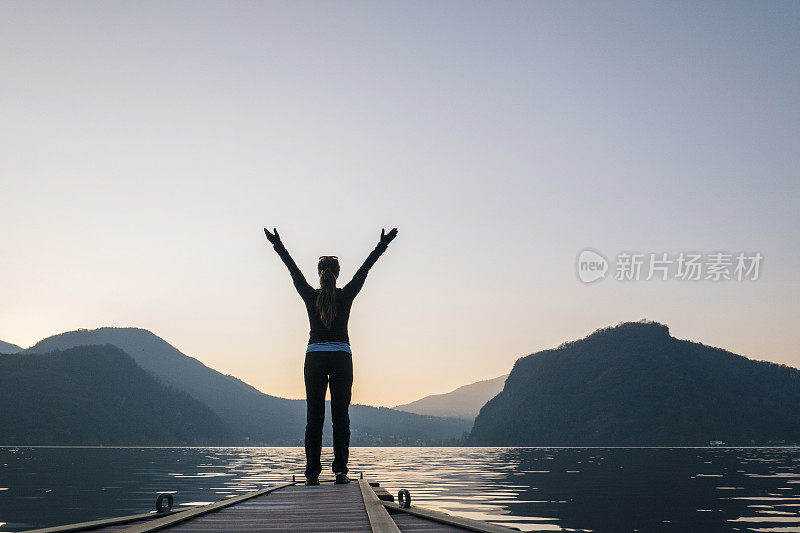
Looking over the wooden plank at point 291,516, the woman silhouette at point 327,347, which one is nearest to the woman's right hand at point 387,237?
the woman silhouette at point 327,347

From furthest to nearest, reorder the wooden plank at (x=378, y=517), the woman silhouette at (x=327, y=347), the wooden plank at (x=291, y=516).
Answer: the woman silhouette at (x=327, y=347)
the wooden plank at (x=291, y=516)
the wooden plank at (x=378, y=517)

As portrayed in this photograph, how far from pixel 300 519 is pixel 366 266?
6.13 metres

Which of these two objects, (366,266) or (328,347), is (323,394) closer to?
(328,347)

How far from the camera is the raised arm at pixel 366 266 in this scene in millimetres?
12469

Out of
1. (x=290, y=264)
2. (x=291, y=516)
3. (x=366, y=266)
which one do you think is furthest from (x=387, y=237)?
(x=291, y=516)

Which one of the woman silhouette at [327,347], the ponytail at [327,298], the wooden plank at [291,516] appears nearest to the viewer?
the wooden plank at [291,516]

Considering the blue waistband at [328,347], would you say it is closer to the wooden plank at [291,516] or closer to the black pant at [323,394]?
the black pant at [323,394]

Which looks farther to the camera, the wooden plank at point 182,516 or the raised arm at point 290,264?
the raised arm at point 290,264

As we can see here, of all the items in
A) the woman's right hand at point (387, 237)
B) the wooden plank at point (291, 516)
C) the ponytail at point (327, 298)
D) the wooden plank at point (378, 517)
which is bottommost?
the wooden plank at point (291, 516)

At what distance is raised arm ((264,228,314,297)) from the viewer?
12508 millimetres

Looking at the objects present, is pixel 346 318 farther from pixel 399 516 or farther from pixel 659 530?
pixel 659 530

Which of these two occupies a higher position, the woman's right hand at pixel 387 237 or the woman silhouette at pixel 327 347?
the woman's right hand at pixel 387 237

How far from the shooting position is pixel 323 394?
40.1 feet

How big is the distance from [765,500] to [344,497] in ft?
138
